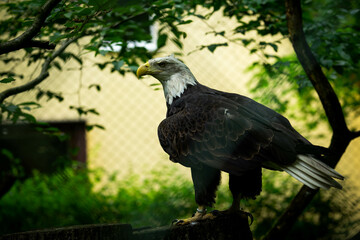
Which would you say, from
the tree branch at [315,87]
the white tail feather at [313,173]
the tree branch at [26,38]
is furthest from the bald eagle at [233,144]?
the tree branch at [26,38]

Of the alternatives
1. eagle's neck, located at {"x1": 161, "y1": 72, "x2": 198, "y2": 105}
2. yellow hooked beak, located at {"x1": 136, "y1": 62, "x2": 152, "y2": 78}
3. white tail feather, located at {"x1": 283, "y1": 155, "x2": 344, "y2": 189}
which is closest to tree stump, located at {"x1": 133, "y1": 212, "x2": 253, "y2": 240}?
white tail feather, located at {"x1": 283, "y1": 155, "x2": 344, "y2": 189}

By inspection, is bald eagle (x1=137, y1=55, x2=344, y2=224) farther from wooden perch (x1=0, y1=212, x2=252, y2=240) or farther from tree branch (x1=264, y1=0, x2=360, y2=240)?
tree branch (x1=264, y1=0, x2=360, y2=240)

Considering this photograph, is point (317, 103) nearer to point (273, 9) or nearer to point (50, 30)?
point (273, 9)

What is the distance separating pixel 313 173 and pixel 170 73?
4.06 feet

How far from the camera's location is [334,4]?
3.63m

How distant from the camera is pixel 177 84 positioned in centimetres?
273

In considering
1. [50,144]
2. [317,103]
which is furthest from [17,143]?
[317,103]

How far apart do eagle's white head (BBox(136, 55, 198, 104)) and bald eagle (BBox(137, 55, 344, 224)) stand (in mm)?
32

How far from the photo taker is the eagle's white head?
2.71 metres

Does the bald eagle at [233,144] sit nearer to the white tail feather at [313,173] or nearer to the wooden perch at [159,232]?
the white tail feather at [313,173]

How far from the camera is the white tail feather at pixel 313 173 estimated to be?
6.49 ft

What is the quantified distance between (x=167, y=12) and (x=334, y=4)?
1.73m

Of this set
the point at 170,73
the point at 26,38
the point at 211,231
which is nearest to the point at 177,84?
the point at 170,73

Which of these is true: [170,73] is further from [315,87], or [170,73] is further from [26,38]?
[26,38]
